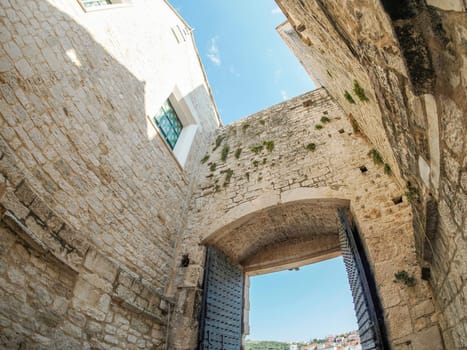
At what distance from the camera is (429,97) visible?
1257 millimetres

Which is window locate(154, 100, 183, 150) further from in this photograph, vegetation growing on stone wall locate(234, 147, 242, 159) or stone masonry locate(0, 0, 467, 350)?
vegetation growing on stone wall locate(234, 147, 242, 159)

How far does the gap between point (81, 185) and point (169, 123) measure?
352 cm

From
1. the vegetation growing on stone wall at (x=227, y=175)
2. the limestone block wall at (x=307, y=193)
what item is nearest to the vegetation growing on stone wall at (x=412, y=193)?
the limestone block wall at (x=307, y=193)

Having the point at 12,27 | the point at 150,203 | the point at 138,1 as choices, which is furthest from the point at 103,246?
the point at 138,1

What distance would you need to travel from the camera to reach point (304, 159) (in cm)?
497

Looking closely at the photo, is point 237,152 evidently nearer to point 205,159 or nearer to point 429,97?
point 205,159

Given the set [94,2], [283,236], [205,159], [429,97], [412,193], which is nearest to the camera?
[429,97]

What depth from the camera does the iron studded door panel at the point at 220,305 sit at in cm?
399

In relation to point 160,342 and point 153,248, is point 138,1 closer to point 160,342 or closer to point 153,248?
point 153,248

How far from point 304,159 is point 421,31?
12.8 ft

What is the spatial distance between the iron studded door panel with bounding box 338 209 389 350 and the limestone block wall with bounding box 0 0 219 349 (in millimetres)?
2772

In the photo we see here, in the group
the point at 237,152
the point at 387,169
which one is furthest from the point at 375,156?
the point at 237,152

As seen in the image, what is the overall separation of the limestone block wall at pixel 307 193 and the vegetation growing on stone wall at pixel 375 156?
0.25 feet

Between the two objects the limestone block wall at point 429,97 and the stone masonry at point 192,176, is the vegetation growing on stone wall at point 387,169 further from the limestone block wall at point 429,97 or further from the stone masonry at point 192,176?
the limestone block wall at point 429,97
